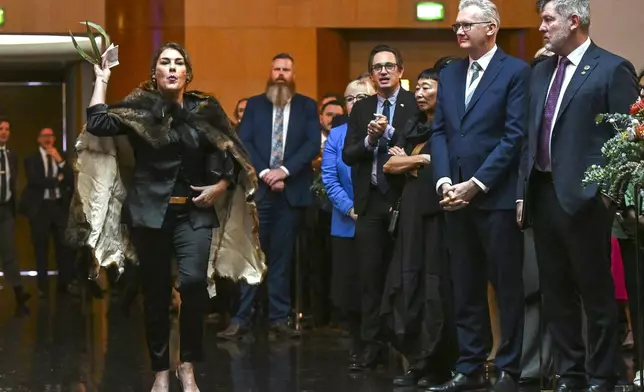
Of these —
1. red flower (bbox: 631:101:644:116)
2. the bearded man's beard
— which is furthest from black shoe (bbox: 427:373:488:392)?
the bearded man's beard

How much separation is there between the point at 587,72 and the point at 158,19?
8.18m

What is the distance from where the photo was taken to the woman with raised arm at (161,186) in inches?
252

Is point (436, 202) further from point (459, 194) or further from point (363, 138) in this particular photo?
point (363, 138)

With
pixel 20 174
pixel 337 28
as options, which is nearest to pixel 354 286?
pixel 337 28

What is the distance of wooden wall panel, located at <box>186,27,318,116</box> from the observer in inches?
528

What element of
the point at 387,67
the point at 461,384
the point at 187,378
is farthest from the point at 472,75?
the point at 187,378

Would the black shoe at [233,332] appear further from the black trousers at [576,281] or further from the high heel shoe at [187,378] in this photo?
the black trousers at [576,281]

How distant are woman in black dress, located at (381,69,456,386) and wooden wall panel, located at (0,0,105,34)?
7722 mm

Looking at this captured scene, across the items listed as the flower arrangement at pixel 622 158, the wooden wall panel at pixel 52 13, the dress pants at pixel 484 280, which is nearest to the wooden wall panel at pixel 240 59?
the wooden wall panel at pixel 52 13

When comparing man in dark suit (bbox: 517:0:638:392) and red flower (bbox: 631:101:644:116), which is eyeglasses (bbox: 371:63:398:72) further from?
red flower (bbox: 631:101:644:116)

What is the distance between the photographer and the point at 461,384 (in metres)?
6.54

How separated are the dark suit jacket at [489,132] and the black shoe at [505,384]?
0.82 metres

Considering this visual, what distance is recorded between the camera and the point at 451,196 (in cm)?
641

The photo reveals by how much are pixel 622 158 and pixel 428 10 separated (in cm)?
836
